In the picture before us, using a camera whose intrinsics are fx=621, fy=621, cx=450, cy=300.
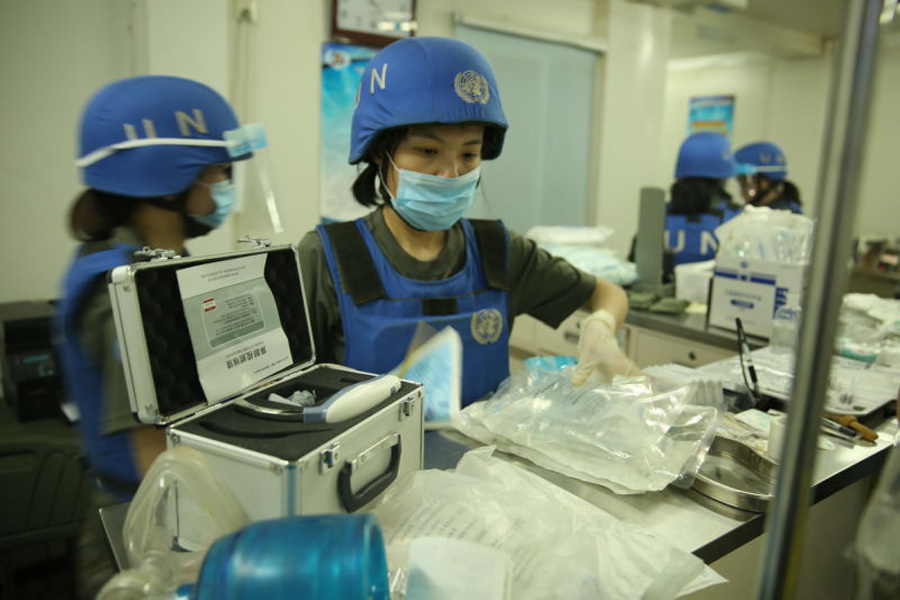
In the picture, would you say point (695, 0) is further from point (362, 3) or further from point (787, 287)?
point (787, 287)

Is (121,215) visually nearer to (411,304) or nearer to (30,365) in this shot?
(411,304)

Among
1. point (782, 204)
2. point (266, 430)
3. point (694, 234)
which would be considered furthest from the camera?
point (782, 204)

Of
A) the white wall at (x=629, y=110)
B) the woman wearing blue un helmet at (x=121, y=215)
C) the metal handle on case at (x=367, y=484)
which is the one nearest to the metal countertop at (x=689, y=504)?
the metal handle on case at (x=367, y=484)

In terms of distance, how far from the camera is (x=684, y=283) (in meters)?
2.91

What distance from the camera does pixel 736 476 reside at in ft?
3.94

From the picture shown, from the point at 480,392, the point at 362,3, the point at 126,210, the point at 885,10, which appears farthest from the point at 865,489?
the point at 362,3

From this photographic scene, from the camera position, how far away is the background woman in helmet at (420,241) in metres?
1.40

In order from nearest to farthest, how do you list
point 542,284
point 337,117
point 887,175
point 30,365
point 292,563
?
point 292,563 < point 542,284 < point 30,365 < point 337,117 < point 887,175

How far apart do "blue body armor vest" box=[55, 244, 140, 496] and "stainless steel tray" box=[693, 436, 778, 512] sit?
0.99m

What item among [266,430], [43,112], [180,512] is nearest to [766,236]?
[266,430]

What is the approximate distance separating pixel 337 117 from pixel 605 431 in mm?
2686

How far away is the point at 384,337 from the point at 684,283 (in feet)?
6.30

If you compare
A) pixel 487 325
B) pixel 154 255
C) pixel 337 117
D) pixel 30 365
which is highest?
pixel 337 117

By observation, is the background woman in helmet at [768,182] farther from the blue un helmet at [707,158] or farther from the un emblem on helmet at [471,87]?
the un emblem on helmet at [471,87]
